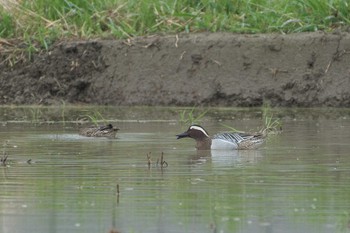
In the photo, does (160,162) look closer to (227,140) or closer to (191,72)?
(227,140)

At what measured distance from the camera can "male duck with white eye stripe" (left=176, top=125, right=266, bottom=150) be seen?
16453mm

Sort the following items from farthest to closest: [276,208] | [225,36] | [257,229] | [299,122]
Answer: [225,36]
[299,122]
[276,208]
[257,229]

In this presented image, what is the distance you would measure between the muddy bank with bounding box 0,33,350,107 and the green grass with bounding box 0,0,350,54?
260 mm

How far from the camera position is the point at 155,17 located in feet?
82.6

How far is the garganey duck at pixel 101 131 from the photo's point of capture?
18.0 metres

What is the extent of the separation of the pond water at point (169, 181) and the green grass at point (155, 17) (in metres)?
4.19

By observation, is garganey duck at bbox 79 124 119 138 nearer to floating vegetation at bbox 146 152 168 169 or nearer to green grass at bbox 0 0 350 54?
floating vegetation at bbox 146 152 168 169

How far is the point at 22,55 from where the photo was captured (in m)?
25.4

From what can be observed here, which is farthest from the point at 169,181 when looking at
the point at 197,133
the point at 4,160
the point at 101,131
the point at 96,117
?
the point at 96,117

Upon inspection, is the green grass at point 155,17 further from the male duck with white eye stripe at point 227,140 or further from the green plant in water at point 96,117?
the male duck with white eye stripe at point 227,140

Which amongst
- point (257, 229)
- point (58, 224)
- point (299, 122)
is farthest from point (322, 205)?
point (299, 122)

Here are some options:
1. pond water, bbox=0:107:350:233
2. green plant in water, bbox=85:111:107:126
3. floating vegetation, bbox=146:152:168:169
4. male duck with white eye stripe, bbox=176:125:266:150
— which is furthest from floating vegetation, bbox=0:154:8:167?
green plant in water, bbox=85:111:107:126

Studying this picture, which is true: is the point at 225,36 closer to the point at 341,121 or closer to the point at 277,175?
the point at 341,121

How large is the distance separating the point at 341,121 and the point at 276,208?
31.8 ft
